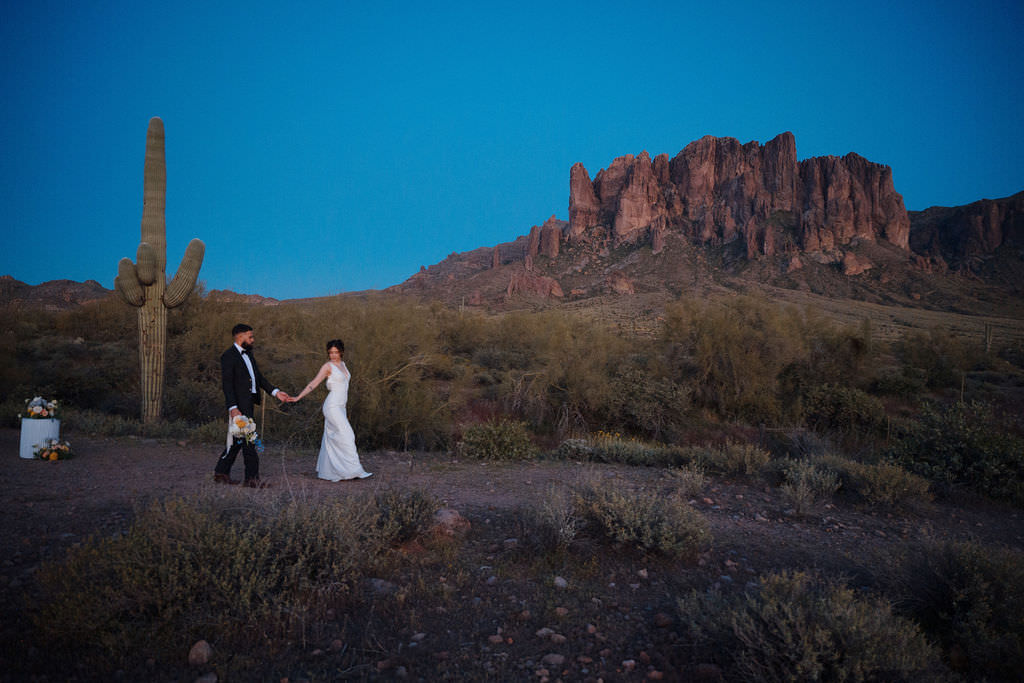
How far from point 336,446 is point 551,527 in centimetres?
351

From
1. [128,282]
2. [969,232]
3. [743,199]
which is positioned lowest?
[128,282]

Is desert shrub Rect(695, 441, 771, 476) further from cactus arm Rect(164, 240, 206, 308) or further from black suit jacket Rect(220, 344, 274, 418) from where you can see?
cactus arm Rect(164, 240, 206, 308)

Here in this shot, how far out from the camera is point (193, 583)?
3100 millimetres

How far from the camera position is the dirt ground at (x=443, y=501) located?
4312 millimetres

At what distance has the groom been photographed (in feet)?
19.6

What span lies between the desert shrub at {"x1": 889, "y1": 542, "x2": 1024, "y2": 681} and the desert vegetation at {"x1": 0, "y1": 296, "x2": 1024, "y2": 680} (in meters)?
0.01

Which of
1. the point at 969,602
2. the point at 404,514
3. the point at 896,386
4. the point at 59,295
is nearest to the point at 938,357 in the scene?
the point at 896,386

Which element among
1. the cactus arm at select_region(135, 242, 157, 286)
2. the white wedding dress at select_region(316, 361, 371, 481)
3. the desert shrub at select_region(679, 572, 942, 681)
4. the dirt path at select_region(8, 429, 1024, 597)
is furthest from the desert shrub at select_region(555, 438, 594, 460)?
the cactus arm at select_region(135, 242, 157, 286)

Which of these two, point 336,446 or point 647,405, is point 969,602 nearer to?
point 336,446

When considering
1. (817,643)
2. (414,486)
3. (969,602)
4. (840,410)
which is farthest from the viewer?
(840,410)

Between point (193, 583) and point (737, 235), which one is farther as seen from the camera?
point (737, 235)

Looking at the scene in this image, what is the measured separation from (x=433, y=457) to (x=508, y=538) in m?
4.53

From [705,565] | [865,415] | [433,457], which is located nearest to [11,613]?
[705,565]

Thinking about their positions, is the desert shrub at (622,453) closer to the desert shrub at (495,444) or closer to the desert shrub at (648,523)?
the desert shrub at (495,444)
